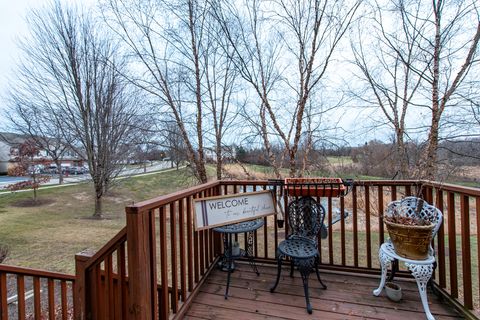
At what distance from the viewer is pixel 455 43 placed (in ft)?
12.5

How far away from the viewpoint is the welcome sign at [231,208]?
190 cm

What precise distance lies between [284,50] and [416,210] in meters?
4.40

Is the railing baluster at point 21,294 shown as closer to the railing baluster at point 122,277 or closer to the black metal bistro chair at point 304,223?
the railing baluster at point 122,277

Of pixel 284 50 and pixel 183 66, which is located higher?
pixel 284 50

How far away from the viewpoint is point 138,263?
1.27m

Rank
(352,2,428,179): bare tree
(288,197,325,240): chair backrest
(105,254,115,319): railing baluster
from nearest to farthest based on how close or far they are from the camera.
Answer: (105,254,115,319): railing baluster < (288,197,325,240): chair backrest < (352,2,428,179): bare tree

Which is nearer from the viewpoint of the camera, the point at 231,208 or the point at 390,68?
the point at 231,208

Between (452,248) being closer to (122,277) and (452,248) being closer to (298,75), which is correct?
(122,277)

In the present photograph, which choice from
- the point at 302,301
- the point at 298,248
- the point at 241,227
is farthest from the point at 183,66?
the point at 302,301

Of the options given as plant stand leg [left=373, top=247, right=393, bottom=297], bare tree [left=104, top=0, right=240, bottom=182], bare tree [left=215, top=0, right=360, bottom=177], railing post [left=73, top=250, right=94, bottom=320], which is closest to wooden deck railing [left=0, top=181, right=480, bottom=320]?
railing post [left=73, top=250, right=94, bottom=320]

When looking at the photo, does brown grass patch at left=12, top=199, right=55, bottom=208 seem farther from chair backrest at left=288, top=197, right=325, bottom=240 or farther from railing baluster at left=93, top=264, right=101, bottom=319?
chair backrest at left=288, top=197, right=325, bottom=240

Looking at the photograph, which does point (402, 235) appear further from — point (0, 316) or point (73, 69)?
point (73, 69)

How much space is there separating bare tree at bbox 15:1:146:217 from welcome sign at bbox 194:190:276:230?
544 centimetres

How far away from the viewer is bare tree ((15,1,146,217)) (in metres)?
7.28
